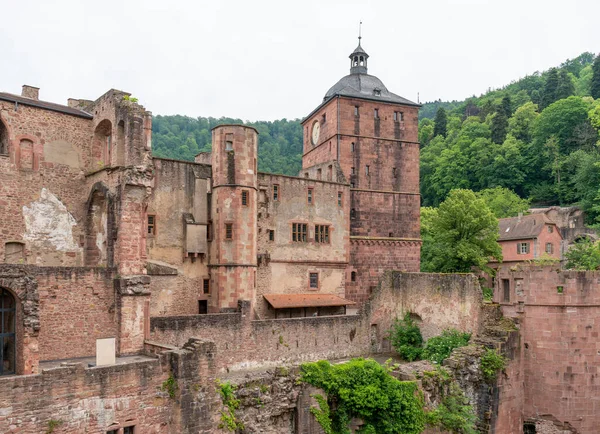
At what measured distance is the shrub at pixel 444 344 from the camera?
79.6 feet

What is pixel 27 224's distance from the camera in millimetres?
20328

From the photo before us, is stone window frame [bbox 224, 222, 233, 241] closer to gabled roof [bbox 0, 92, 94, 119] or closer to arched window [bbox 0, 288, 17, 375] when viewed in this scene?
gabled roof [bbox 0, 92, 94, 119]

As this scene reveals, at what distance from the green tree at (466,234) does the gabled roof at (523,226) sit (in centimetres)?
1135

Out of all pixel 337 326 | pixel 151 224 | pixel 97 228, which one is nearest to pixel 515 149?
pixel 337 326

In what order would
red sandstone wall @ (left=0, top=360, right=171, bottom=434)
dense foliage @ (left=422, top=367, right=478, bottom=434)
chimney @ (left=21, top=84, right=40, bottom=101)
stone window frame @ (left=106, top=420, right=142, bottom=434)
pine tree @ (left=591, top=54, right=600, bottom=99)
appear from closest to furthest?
red sandstone wall @ (left=0, top=360, right=171, bottom=434) → stone window frame @ (left=106, top=420, right=142, bottom=434) → dense foliage @ (left=422, top=367, right=478, bottom=434) → chimney @ (left=21, top=84, right=40, bottom=101) → pine tree @ (left=591, top=54, right=600, bottom=99)

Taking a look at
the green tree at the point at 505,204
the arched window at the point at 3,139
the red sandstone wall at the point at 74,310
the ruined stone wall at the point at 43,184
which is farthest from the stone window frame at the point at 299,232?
the green tree at the point at 505,204

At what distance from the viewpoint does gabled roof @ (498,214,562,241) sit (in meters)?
45.3

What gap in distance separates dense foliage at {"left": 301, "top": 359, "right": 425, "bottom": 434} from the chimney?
55.9 ft

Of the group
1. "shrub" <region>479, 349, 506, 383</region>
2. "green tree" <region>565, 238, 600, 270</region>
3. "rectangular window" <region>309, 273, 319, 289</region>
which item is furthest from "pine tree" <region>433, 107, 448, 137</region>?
"shrub" <region>479, 349, 506, 383</region>

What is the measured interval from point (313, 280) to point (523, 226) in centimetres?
2615

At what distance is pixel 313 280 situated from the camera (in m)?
30.0

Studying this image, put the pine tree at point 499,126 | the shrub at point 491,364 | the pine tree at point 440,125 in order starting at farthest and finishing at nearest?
1. the pine tree at point 440,125
2. the pine tree at point 499,126
3. the shrub at point 491,364

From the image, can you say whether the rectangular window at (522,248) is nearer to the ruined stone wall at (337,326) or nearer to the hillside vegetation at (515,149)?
the hillside vegetation at (515,149)

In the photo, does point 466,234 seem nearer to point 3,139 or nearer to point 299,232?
point 299,232
